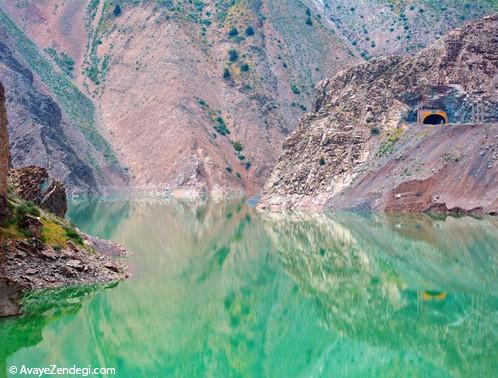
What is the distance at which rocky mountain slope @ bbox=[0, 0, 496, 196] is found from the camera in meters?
115

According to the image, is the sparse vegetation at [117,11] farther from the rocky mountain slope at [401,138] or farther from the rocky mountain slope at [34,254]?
the rocky mountain slope at [34,254]

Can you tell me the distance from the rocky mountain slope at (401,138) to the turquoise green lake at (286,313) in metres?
18.3

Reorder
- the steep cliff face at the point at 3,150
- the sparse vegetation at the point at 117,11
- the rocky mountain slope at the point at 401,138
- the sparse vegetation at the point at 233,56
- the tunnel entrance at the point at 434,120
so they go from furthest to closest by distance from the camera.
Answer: the sparse vegetation at the point at 117,11, the sparse vegetation at the point at 233,56, the tunnel entrance at the point at 434,120, the rocky mountain slope at the point at 401,138, the steep cliff face at the point at 3,150

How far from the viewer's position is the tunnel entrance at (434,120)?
76.5 m

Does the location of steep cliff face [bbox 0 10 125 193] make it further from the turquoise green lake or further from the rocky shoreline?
the rocky shoreline

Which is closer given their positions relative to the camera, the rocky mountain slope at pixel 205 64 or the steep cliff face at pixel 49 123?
the steep cliff face at pixel 49 123

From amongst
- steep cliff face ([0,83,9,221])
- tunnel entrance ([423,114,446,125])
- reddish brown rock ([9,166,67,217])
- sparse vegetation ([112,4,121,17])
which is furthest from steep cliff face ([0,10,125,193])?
steep cliff face ([0,83,9,221])

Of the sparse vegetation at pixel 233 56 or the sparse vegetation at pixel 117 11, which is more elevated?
the sparse vegetation at pixel 117 11

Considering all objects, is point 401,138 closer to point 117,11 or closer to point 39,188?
point 39,188

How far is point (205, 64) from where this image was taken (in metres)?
131

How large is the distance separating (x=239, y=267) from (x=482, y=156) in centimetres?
3356

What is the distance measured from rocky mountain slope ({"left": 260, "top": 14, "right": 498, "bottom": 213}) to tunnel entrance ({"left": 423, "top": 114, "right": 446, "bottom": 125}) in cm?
108

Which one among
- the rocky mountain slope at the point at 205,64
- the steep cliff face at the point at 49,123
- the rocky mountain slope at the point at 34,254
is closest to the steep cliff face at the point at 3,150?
the rocky mountain slope at the point at 34,254

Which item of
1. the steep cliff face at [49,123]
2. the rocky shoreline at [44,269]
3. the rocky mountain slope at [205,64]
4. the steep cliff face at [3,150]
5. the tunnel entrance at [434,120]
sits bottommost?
the rocky shoreline at [44,269]
